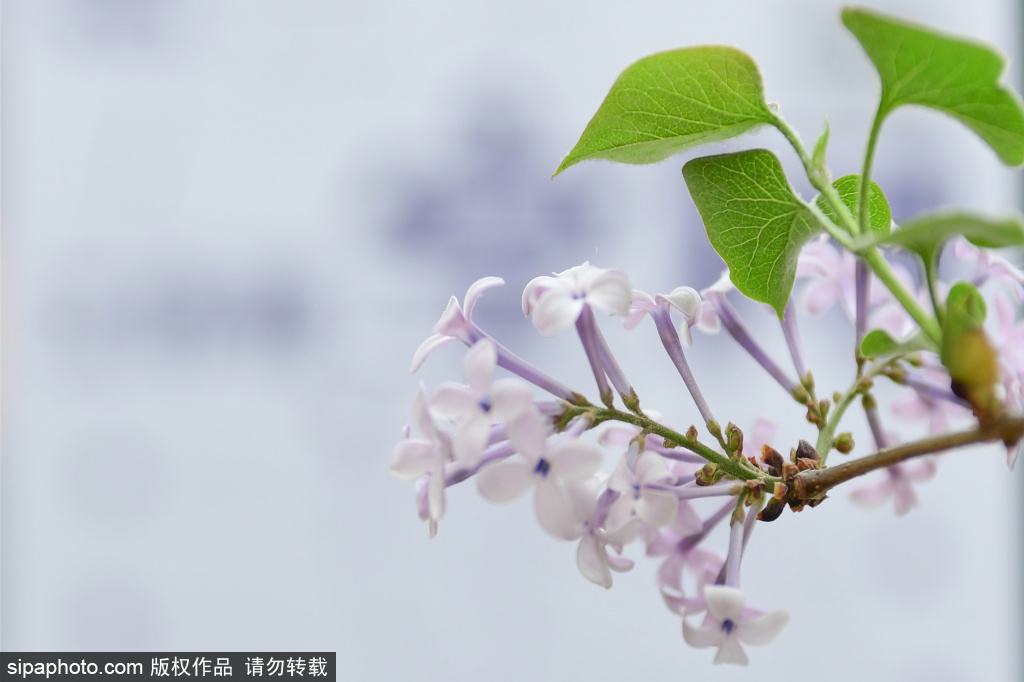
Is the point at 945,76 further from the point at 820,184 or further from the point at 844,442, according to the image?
the point at 844,442

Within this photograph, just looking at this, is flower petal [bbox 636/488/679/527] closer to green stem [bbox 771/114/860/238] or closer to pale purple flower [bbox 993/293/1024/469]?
green stem [bbox 771/114/860/238]

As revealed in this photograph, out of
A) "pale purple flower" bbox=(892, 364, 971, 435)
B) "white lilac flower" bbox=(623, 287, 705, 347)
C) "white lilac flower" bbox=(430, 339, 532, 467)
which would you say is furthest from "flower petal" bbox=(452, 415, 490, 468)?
"pale purple flower" bbox=(892, 364, 971, 435)

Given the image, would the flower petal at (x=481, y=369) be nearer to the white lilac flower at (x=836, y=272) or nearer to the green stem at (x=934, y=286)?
the green stem at (x=934, y=286)

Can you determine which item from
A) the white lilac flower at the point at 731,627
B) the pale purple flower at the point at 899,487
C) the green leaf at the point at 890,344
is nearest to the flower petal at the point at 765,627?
the white lilac flower at the point at 731,627

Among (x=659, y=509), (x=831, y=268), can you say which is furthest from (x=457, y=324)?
(x=831, y=268)

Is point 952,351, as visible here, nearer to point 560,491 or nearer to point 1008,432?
point 1008,432
